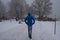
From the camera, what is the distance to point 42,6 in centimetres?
6962

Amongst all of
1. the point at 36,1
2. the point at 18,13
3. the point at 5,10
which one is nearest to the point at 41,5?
the point at 36,1

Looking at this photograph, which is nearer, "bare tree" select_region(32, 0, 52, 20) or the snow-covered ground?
the snow-covered ground

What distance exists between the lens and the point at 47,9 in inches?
2731

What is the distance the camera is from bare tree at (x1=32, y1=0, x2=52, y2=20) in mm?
68500

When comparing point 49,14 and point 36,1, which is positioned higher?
point 36,1

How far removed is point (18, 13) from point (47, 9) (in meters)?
11.4

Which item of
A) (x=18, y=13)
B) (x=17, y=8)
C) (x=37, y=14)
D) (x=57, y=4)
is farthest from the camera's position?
(x=17, y=8)

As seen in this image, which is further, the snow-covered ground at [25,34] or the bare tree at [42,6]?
the bare tree at [42,6]

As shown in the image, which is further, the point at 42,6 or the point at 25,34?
the point at 42,6

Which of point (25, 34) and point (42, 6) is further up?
point (42, 6)

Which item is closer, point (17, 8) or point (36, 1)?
point (36, 1)

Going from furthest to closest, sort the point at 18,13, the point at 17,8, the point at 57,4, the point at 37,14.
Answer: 1. the point at 17,8
2. the point at 18,13
3. the point at 37,14
4. the point at 57,4

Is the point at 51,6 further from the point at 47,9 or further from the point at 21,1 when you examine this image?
the point at 21,1

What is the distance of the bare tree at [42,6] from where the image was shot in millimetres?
68500
